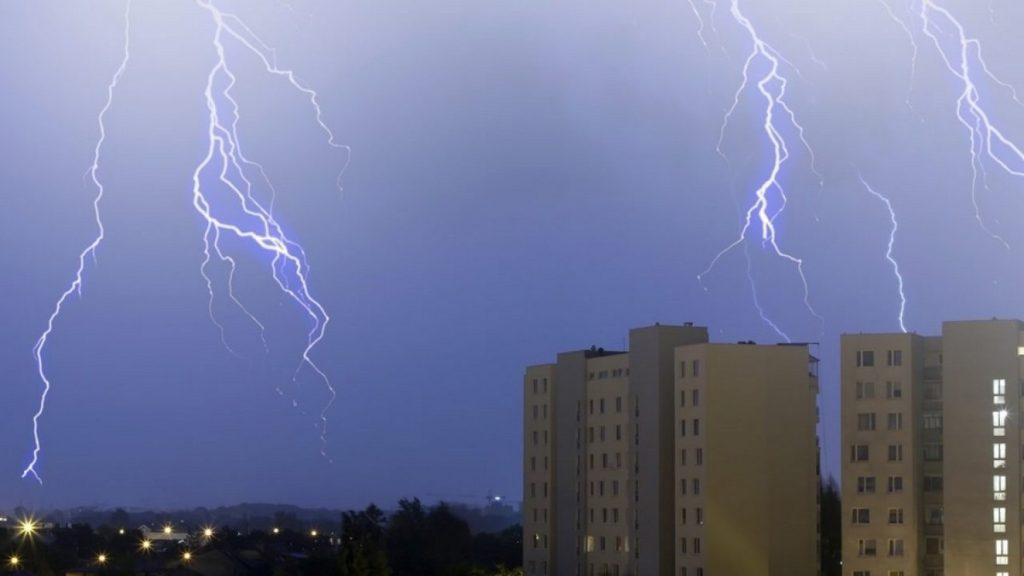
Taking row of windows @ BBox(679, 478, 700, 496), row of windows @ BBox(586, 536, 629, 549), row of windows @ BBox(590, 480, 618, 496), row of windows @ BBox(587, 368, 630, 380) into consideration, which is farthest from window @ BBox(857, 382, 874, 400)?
row of windows @ BBox(590, 480, 618, 496)

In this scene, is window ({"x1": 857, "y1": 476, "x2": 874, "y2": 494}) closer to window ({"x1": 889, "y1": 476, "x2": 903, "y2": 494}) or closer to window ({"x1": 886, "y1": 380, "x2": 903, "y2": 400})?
window ({"x1": 889, "y1": 476, "x2": 903, "y2": 494})

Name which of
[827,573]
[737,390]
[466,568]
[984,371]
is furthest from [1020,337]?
[466,568]

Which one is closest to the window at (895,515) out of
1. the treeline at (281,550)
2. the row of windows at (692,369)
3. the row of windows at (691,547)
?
the row of windows at (691,547)

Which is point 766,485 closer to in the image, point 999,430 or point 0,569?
point 999,430

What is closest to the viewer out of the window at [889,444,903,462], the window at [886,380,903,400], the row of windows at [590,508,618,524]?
the window at [889,444,903,462]

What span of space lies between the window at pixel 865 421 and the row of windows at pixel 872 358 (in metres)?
1.57

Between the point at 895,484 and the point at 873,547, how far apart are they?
2.14 m

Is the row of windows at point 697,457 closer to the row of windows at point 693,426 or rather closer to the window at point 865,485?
the row of windows at point 693,426

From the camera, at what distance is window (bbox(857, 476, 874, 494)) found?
174 ft

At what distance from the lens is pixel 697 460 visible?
57344 millimetres

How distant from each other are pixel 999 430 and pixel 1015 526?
3.01 m

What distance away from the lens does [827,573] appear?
68.2 m

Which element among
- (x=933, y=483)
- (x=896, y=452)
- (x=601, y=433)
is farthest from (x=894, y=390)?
(x=601, y=433)

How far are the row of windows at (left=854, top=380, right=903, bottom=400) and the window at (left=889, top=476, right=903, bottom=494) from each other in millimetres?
2571
